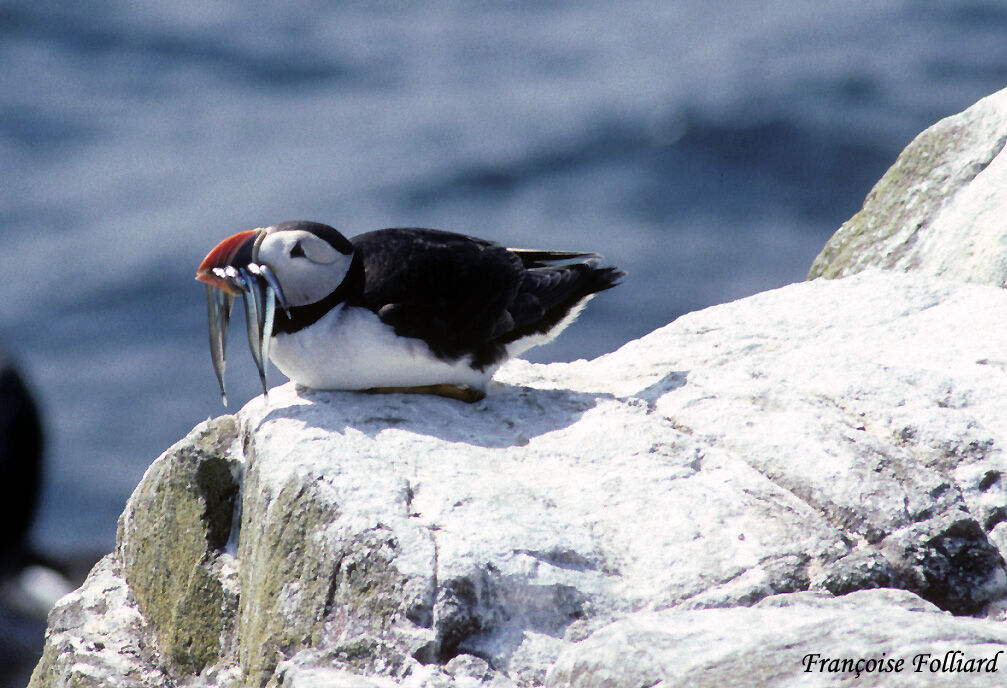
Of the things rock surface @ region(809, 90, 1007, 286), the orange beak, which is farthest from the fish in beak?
rock surface @ region(809, 90, 1007, 286)

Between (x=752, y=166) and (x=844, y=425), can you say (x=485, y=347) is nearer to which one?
(x=844, y=425)

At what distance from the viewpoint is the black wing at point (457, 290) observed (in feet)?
14.8

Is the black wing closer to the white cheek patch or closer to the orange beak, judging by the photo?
the white cheek patch

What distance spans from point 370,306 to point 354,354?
192 mm

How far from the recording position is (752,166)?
13.3 meters

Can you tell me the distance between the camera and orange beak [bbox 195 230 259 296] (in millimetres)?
4473

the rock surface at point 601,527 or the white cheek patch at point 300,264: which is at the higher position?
the white cheek patch at point 300,264

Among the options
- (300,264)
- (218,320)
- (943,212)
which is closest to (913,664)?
(300,264)

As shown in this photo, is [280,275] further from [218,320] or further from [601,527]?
[601,527]

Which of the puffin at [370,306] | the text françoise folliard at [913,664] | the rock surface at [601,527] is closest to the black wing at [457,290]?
the puffin at [370,306]

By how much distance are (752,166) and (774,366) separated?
29.5 feet

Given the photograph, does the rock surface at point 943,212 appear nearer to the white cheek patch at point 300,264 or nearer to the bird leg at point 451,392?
the bird leg at point 451,392

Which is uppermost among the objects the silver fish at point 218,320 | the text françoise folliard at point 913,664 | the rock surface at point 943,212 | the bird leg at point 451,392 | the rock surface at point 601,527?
the rock surface at point 943,212

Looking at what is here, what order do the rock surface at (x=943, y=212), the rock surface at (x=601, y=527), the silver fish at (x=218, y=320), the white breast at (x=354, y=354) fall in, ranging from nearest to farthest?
the rock surface at (x=601, y=527) < the white breast at (x=354, y=354) < the silver fish at (x=218, y=320) < the rock surface at (x=943, y=212)
